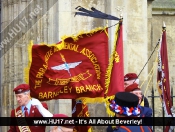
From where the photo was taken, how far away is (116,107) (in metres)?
7.59

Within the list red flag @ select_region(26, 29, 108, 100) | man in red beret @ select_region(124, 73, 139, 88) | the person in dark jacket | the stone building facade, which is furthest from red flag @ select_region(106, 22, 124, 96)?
the person in dark jacket

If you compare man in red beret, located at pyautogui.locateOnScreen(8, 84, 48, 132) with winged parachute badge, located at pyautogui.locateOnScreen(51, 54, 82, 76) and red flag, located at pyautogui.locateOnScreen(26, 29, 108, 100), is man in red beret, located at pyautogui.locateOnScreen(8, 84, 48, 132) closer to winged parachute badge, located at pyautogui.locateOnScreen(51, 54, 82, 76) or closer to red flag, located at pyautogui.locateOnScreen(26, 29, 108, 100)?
red flag, located at pyautogui.locateOnScreen(26, 29, 108, 100)

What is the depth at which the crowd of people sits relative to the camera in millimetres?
7574

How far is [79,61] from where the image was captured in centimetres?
1011

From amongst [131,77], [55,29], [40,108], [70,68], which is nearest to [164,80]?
[131,77]

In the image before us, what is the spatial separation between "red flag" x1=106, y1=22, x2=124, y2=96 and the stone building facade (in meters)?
1.67

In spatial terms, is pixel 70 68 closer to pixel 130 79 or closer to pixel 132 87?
pixel 132 87

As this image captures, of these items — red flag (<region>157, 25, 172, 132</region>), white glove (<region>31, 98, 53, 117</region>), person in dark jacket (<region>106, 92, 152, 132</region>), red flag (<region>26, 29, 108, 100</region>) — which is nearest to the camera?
person in dark jacket (<region>106, 92, 152, 132</region>)

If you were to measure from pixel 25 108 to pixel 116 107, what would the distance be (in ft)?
8.00

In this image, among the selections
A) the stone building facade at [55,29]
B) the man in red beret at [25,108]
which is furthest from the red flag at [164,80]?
the man in red beret at [25,108]

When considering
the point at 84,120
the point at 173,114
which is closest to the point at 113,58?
the point at 84,120

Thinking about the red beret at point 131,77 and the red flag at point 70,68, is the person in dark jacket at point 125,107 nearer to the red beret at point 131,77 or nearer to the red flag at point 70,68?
the red flag at point 70,68

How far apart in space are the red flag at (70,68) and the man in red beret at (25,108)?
0.22 meters

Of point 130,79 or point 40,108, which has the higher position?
point 130,79
